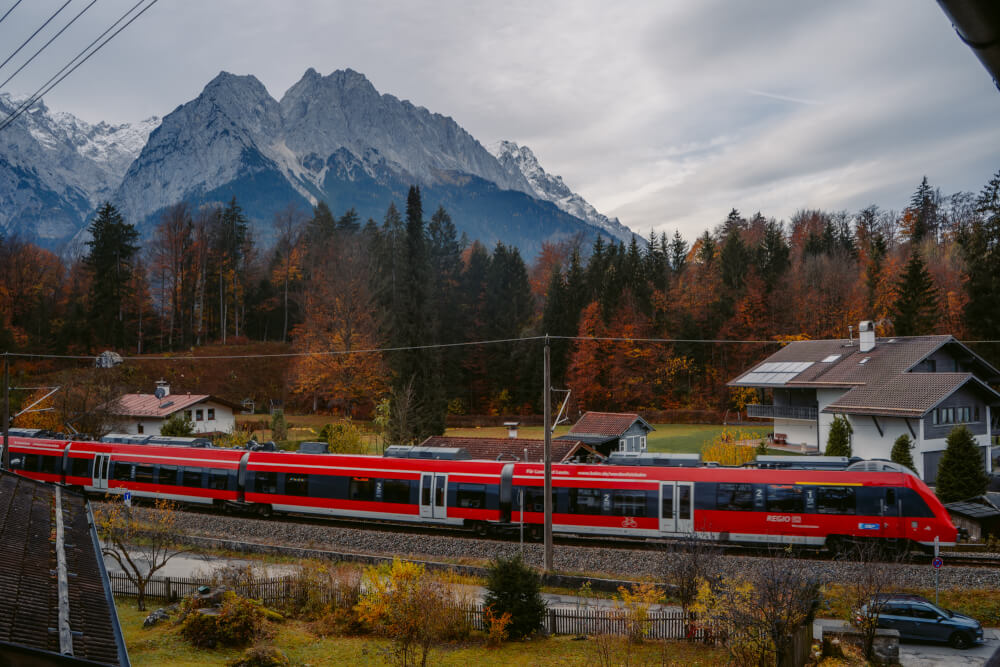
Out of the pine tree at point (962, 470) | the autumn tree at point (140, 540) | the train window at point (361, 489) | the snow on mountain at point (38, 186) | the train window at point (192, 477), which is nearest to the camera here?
the autumn tree at point (140, 540)

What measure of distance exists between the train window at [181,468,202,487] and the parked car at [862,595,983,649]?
2674 centimetres

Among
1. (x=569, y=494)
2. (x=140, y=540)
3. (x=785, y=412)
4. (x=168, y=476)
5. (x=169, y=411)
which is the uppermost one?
(x=785, y=412)

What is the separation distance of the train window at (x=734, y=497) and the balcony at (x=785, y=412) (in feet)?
81.2

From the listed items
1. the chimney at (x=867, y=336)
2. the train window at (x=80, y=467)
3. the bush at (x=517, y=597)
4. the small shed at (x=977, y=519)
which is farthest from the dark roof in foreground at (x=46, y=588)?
the chimney at (x=867, y=336)

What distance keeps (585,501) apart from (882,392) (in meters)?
22.6

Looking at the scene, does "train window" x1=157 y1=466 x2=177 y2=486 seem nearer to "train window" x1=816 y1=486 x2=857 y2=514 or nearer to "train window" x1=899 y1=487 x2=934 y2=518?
"train window" x1=816 y1=486 x2=857 y2=514

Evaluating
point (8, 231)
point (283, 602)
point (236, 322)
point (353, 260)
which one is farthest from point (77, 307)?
point (8, 231)

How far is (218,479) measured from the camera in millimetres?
29453

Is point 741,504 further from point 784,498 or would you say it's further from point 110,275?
point 110,275

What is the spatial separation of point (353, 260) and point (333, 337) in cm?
1176

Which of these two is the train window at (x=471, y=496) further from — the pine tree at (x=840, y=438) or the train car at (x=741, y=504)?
the pine tree at (x=840, y=438)

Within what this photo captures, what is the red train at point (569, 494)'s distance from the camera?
69.2ft

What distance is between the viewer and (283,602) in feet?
64.9

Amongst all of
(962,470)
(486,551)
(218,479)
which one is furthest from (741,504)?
(218,479)
